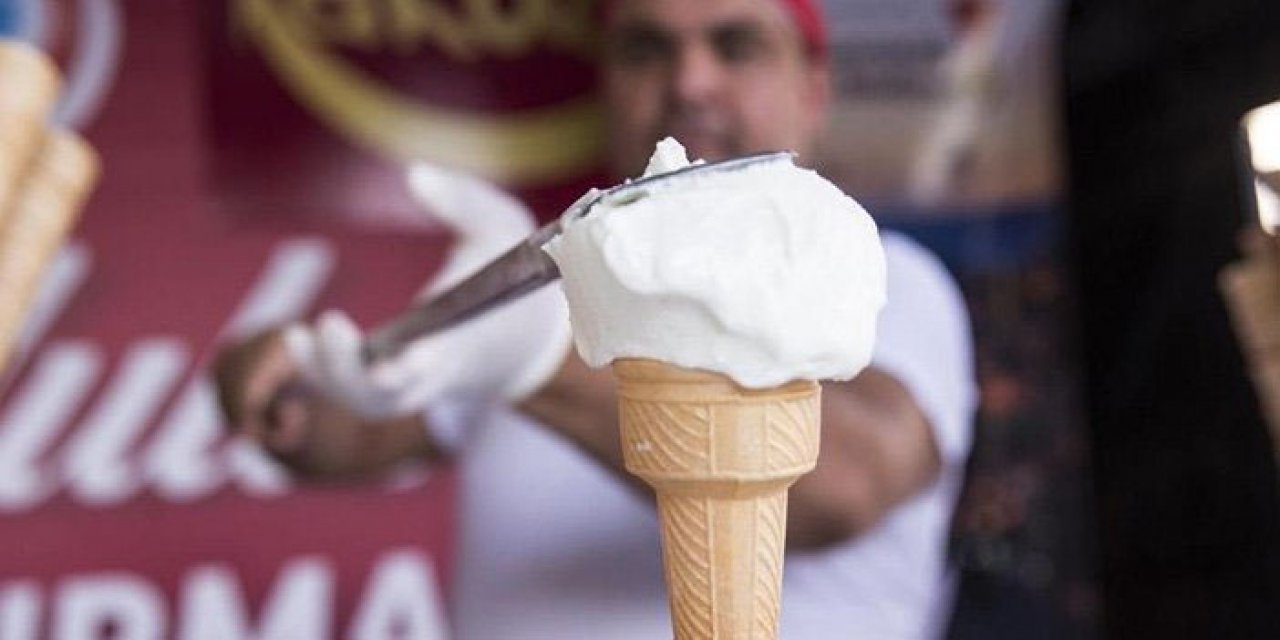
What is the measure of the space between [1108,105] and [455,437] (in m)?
1.84

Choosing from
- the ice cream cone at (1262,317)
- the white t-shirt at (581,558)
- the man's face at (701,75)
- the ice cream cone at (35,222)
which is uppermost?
the man's face at (701,75)

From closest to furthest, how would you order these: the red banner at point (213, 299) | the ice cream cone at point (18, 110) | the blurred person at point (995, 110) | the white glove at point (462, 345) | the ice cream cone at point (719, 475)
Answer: the ice cream cone at point (719, 475) → the ice cream cone at point (18, 110) → the white glove at point (462, 345) → the red banner at point (213, 299) → the blurred person at point (995, 110)

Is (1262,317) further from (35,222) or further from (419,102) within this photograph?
(35,222)

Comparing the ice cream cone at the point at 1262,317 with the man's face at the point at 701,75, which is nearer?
the ice cream cone at the point at 1262,317

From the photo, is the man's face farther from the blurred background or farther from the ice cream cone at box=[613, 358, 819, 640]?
the ice cream cone at box=[613, 358, 819, 640]

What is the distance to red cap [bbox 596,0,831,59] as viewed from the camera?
2639 millimetres

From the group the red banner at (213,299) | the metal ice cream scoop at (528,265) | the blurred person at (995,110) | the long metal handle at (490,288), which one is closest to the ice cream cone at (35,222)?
the red banner at (213,299)

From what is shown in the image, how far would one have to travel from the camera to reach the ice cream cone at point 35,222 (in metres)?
2.07

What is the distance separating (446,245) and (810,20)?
1005 millimetres

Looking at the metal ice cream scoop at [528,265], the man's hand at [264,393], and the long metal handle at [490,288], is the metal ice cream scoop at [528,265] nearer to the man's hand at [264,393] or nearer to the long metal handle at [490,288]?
the long metal handle at [490,288]

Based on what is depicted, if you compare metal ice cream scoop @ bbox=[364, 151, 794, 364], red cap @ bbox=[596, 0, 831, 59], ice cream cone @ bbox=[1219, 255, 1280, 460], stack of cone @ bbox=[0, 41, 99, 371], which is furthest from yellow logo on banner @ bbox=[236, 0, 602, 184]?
ice cream cone @ bbox=[1219, 255, 1280, 460]

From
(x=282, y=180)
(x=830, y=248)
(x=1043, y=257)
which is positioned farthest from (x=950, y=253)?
(x=830, y=248)

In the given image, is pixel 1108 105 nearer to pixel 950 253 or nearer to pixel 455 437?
pixel 950 253

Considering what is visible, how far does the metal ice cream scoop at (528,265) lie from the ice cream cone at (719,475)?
0.13 metres
